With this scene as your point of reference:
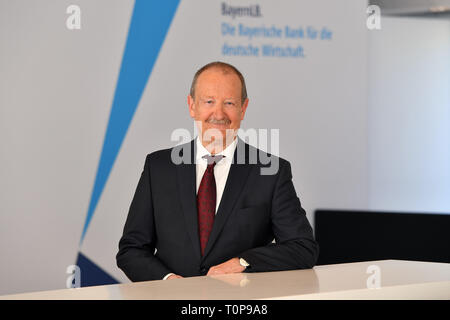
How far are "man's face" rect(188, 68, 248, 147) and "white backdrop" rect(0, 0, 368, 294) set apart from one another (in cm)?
241

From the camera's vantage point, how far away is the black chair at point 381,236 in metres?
5.52

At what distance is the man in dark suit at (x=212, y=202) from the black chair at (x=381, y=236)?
10.4ft

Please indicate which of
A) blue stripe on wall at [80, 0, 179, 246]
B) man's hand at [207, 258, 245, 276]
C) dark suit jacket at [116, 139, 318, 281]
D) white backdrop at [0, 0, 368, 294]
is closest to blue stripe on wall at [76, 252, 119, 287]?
white backdrop at [0, 0, 368, 294]

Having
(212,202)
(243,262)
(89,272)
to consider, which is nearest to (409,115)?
(89,272)

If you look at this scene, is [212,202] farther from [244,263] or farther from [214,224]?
[244,263]

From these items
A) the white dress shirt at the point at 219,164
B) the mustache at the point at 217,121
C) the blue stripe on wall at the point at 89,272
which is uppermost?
the mustache at the point at 217,121

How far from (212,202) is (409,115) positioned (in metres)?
4.03

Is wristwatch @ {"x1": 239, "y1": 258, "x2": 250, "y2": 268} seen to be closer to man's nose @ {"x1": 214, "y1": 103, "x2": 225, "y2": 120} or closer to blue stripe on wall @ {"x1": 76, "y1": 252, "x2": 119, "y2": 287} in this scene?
man's nose @ {"x1": 214, "y1": 103, "x2": 225, "y2": 120}

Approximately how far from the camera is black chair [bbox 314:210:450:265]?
5516mm

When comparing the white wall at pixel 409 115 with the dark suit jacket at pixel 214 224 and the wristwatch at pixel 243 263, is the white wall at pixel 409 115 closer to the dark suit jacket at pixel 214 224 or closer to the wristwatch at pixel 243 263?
the dark suit jacket at pixel 214 224

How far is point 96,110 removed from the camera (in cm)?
479

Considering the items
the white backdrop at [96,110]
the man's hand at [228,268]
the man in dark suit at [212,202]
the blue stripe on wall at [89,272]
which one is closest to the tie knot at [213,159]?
the man in dark suit at [212,202]

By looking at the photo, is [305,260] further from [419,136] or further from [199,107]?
[419,136]

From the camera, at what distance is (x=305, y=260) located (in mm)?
2330
